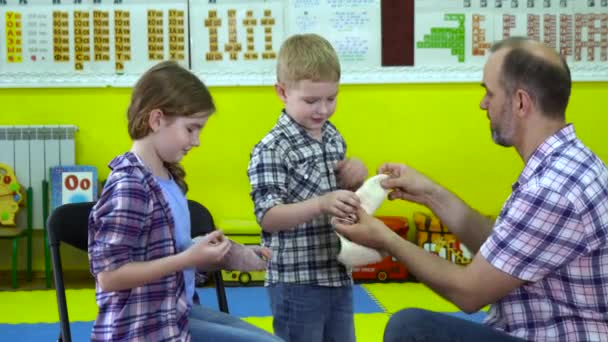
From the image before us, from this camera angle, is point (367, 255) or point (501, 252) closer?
point (501, 252)

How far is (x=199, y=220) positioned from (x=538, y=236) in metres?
0.94

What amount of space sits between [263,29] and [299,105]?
2.71 meters

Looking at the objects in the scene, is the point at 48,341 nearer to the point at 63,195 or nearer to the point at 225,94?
the point at 63,195

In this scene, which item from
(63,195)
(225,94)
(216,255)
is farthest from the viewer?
(225,94)

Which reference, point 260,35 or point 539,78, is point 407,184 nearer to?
point 539,78

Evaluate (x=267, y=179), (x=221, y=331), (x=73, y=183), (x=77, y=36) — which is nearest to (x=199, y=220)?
(x=267, y=179)

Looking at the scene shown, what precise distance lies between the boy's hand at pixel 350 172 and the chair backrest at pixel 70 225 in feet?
2.38

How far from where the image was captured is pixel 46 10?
4.67 m

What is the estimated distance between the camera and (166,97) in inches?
69.2

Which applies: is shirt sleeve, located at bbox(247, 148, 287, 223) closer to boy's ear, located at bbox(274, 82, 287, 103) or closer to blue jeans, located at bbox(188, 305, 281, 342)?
boy's ear, located at bbox(274, 82, 287, 103)

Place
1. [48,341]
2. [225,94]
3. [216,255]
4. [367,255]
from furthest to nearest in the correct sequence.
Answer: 1. [225,94]
2. [48,341]
3. [367,255]
4. [216,255]

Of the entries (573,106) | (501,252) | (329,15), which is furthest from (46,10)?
(501,252)

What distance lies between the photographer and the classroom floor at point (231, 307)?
11.6 ft

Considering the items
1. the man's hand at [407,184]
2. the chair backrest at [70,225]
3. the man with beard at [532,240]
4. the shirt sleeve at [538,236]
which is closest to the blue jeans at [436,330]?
the man with beard at [532,240]
